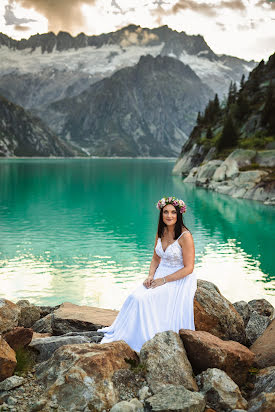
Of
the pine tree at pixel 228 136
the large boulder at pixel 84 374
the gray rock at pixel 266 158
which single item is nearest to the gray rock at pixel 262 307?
the large boulder at pixel 84 374

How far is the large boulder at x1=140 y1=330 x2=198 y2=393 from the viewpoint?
7.56 m

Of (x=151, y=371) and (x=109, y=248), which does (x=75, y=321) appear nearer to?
(x=151, y=371)

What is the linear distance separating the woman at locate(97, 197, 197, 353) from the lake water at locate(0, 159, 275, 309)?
9.89 m

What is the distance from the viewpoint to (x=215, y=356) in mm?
8086

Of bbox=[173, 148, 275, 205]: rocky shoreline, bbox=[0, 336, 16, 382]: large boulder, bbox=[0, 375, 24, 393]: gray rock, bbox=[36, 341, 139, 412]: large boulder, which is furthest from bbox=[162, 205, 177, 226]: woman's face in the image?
bbox=[173, 148, 275, 205]: rocky shoreline

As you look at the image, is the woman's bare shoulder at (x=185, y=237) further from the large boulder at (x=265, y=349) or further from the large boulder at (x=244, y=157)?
the large boulder at (x=244, y=157)

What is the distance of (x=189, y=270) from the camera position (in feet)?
29.8

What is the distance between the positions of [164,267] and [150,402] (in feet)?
11.0

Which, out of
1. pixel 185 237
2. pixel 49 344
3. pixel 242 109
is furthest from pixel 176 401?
pixel 242 109

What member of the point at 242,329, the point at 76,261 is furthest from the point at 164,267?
the point at 76,261

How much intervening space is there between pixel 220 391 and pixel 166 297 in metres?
2.31

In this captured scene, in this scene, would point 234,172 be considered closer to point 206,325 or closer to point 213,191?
point 213,191

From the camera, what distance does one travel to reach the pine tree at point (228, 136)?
88250 mm

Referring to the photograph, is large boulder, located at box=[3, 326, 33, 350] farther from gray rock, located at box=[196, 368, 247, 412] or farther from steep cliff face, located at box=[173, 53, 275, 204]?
steep cliff face, located at box=[173, 53, 275, 204]
